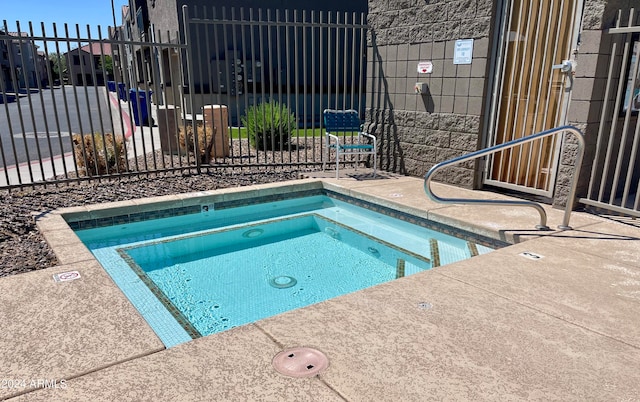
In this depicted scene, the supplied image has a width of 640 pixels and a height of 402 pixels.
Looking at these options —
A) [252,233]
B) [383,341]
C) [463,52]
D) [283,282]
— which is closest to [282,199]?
[252,233]

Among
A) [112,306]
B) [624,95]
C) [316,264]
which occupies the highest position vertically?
[624,95]

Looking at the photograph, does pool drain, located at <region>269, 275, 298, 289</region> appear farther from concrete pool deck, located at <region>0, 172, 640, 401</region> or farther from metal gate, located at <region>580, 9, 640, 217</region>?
metal gate, located at <region>580, 9, 640, 217</region>

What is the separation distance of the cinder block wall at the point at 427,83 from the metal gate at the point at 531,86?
0.22 meters

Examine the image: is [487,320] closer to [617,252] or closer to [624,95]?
[617,252]

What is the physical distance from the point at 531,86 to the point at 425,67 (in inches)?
58.5

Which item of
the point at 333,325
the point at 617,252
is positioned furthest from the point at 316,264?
the point at 617,252

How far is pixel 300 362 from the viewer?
6.90 ft

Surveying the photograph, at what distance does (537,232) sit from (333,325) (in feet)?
8.54

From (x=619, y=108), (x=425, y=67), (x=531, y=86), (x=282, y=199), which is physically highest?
(x=425, y=67)

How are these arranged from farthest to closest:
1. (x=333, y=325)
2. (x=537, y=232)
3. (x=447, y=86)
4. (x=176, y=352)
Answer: (x=447, y=86) → (x=537, y=232) → (x=333, y=325) → (x=176, y=352)

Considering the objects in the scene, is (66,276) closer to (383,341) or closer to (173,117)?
(383,341)

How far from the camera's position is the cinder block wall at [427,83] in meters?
5.54

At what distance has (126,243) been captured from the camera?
4.67m

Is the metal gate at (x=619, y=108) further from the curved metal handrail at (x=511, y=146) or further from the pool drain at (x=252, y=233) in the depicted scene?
the pool drain at (x=252, y=233)
